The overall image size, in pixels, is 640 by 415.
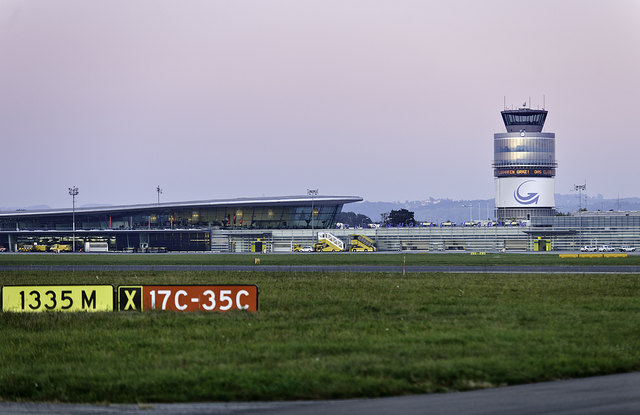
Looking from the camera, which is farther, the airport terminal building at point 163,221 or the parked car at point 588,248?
the airport terminal building at point 163,221

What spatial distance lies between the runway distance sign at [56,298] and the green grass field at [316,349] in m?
0.86

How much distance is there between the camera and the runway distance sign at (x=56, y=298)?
28.3 meters

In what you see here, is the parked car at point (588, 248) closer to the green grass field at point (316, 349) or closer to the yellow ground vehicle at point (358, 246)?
the yellow ground vehicle at point (358, 246)

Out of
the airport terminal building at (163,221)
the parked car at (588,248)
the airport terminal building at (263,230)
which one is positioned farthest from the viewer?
the airport terminal building at (163,221)

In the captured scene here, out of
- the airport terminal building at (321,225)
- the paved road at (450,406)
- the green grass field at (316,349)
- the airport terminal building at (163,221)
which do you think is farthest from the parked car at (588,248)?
the paved road at (450,406)

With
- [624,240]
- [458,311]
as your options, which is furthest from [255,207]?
[458,311]

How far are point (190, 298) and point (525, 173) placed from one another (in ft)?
554

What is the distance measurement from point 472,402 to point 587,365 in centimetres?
489

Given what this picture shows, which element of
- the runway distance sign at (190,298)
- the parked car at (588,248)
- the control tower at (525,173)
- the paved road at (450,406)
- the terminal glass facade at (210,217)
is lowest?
the parked car at (588,248)

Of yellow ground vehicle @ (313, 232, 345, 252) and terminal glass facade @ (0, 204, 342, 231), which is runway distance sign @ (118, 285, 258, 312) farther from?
terminal glass facade @ (0, 204, 342, 231)

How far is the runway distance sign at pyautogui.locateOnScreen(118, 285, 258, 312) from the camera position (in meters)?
28.5

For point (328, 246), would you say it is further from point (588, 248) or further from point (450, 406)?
point (450, 406)

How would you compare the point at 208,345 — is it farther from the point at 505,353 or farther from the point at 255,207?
the point at 255,207

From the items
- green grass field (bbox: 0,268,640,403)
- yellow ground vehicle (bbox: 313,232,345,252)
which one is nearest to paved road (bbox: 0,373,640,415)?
green grass field (bbox: 0,268,640,403)
